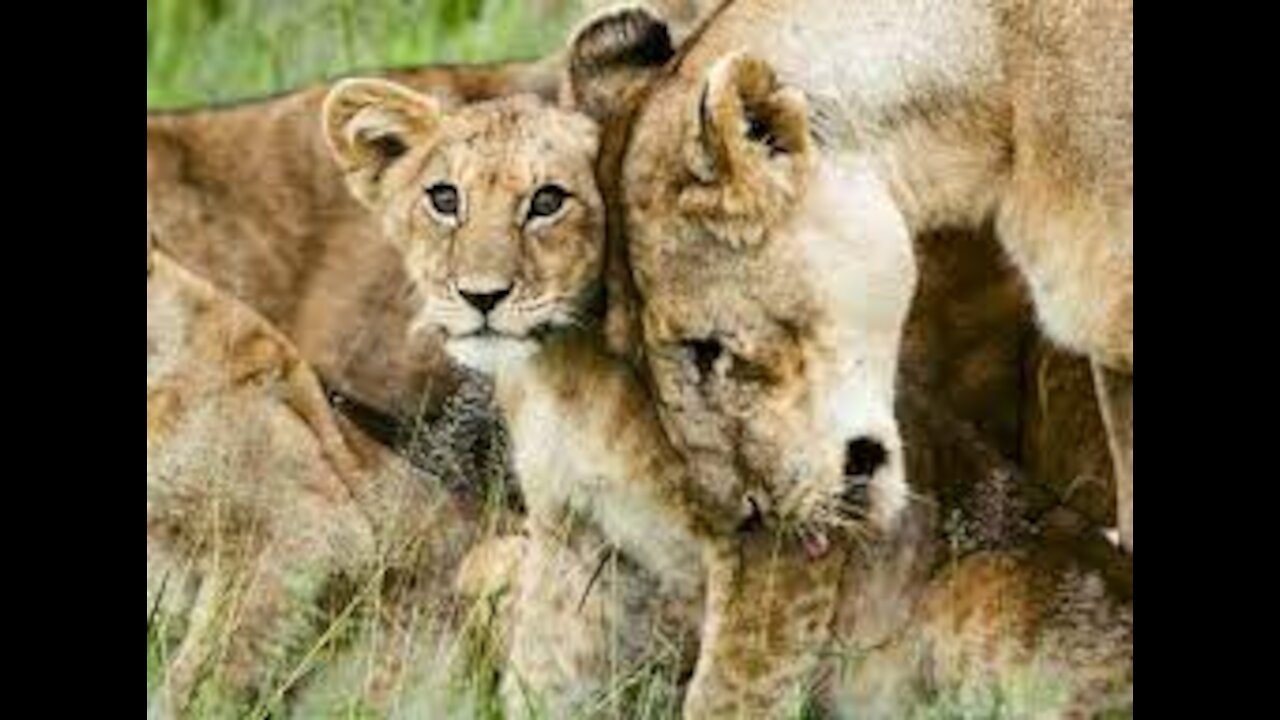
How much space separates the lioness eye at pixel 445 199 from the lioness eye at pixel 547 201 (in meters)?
0.10

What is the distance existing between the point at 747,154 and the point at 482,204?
1.10 feet

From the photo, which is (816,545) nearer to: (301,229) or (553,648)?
(553,648)

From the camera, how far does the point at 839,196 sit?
5348 millimetres

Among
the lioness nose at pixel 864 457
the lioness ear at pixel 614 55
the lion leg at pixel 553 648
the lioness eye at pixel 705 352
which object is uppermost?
the lioness ear at pixel 614 55

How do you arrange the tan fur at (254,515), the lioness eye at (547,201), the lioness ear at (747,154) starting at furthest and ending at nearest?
the tan fur at (254,515), the lioness eye at (547,201), the lioness ear at (747,154)

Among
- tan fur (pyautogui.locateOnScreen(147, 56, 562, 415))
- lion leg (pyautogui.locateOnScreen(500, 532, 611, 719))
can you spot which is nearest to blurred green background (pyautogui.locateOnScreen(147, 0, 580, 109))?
tan fur (pyautogui.locateOnScreen(147, 56, 562, 415))

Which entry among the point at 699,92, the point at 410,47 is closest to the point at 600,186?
the point at 699,92

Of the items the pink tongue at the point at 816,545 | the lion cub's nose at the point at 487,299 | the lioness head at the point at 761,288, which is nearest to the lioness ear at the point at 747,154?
the lioness head at the point at 761,288

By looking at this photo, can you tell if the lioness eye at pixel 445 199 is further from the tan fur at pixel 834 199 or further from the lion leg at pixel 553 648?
the lion leg at pixel 553 648

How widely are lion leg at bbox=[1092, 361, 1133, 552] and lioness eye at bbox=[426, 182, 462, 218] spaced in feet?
2.57

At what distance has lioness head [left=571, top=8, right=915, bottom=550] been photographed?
17.4ft

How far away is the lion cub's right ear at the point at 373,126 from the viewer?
5492mm

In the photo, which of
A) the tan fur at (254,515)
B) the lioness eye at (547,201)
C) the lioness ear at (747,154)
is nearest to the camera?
the lioness ear at (747,154)

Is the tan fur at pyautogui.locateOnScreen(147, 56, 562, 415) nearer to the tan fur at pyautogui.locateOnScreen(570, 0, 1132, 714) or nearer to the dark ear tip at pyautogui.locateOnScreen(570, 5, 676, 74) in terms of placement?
the dark ear tip at pyautogui.locateOnScreen(570, 5, 676, 74)
